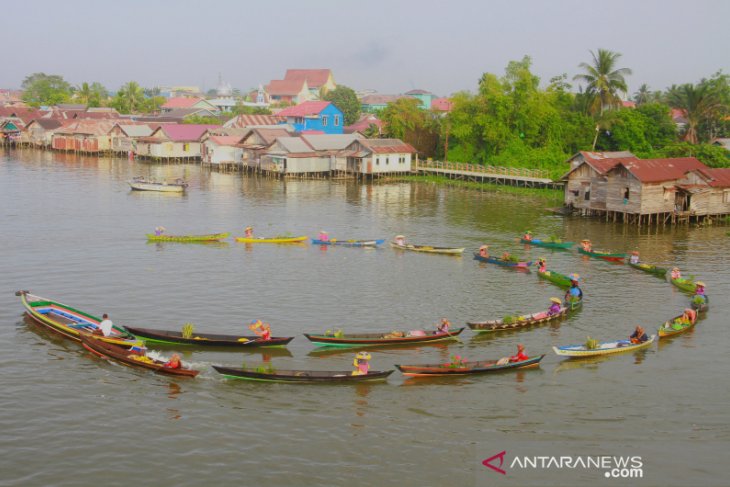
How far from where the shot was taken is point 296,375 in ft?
80.3

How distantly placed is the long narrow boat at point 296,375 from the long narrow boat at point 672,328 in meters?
12.1

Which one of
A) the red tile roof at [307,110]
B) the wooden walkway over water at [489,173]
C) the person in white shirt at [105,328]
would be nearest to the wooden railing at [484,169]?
the wooden walkway over water at [489,173]

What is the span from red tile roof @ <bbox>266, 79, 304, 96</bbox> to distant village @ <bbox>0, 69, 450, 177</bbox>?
32.3 meters

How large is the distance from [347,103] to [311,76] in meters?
59.4

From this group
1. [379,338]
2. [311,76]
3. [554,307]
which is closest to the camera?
[379,338]

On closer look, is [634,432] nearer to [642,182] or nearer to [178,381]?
[178,381]

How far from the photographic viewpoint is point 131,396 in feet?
78.2

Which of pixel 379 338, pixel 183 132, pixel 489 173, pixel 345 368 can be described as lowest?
pixel 345 368

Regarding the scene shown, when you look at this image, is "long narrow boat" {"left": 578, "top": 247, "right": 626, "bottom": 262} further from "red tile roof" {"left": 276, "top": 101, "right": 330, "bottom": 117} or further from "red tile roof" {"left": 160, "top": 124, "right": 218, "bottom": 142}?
"red tile roof" {"left": 276, "top": 101, "right": 330, "bottom": 117}

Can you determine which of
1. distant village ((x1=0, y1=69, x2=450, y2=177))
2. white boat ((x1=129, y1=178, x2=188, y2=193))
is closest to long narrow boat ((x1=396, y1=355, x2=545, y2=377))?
white boat ((x1=129, y1=178, x2=188, y2=193))

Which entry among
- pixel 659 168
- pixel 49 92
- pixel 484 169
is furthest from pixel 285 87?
pixel 659 168

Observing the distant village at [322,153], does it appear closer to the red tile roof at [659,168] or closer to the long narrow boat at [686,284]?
the red tile roof at [659,168]

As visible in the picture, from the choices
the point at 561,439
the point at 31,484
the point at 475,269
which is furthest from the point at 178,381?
the point at 475,269

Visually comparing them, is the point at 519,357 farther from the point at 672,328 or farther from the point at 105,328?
the point at 105,328
